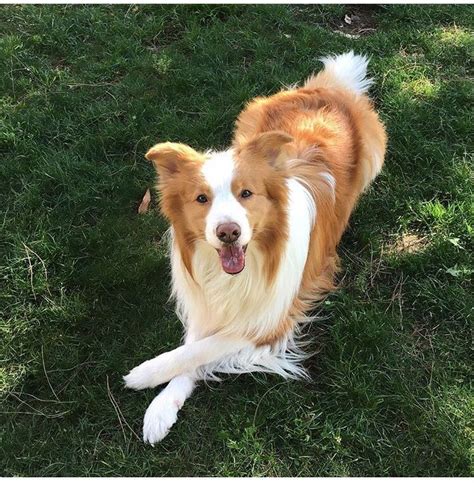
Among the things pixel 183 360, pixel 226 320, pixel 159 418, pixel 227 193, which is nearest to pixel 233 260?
pixel 227 193

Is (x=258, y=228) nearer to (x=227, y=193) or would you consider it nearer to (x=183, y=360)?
(x=227, y=193)

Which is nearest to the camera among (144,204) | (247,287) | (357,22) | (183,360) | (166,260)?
(247,287)

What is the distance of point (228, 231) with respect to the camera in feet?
9.49

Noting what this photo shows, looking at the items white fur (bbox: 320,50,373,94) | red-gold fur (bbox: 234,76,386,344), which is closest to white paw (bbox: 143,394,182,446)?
red-gold fur (bbox: 234,76,386,344)

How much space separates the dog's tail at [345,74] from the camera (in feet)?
15.5

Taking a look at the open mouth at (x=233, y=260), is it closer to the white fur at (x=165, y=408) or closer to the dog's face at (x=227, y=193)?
the dog's face at (x=227, y=193)

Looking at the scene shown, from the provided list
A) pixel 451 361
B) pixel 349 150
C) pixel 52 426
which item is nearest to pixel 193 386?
pixel 52 426

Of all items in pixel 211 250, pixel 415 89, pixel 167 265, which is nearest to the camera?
pixel 211 250

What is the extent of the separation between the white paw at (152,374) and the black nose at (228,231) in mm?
1065

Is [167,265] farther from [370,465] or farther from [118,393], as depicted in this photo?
[370,465]

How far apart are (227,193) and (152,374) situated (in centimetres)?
130

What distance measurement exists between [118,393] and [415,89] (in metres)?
3.77

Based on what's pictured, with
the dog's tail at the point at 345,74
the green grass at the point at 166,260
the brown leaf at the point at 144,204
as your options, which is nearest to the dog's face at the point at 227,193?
the green grass at the point at 166,260

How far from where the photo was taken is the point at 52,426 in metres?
3.52
